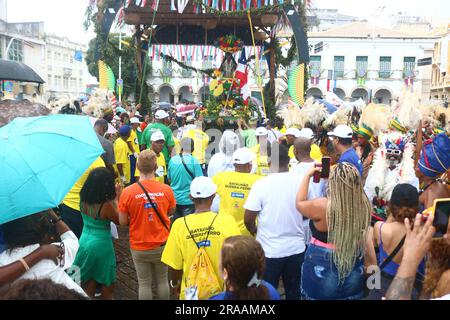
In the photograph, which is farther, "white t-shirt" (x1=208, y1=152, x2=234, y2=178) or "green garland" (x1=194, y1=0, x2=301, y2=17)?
"green garland" (x1=194, y1=0, x2=301, y2=17)

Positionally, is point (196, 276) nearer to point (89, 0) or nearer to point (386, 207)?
point (386, 207)

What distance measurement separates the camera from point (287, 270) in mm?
3748

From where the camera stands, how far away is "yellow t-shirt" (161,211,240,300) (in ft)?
10.2

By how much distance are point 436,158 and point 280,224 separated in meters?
1.56

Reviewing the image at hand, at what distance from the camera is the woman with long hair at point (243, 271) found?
208 cm

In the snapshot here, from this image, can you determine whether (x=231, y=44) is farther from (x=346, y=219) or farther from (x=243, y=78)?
(x=346, y=219)

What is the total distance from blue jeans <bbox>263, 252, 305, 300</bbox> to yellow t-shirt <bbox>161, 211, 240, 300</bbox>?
0.71m

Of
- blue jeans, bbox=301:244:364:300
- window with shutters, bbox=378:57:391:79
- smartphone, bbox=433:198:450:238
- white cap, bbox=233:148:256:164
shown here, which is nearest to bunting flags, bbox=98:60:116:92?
white cap, bbox=233:148:256:164

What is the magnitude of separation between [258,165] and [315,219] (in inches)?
91.3

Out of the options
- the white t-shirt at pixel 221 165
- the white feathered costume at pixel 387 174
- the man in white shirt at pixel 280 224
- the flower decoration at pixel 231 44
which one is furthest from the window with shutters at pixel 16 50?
the man in white shirt at pixel 280 224

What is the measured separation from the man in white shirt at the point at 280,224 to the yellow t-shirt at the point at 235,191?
462mm

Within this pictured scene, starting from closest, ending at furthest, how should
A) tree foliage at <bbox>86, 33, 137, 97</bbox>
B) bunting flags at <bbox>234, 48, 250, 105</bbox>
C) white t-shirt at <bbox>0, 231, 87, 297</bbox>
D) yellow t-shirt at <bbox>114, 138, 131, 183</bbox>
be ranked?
white t-shirt at <bbox>0, 231, 87, 297</bbox> < yellow t-shirt at <bbox>114, 138, 131, 183</bbox> < bunting flags at <bbox>234, 48, 250, 105</bbox> < tree foliage at <bbox>86, 33, 137, 97</bbox>

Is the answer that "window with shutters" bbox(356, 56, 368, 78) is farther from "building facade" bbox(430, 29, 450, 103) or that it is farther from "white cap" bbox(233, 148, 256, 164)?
"white cap" bbox(233, 148, 256, 164)

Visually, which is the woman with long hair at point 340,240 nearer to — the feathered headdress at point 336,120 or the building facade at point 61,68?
the feathered headdress at point 336,120
